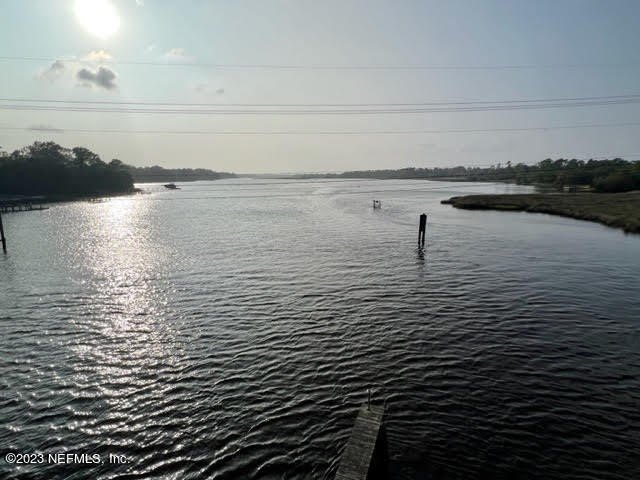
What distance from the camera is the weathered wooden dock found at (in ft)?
25.3

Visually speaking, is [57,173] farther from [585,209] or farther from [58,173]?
[585,209]

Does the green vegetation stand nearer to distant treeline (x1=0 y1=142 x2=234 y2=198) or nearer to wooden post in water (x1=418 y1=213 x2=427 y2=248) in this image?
distant treeline (x1=0 y1=142 x2=234 y2=198)

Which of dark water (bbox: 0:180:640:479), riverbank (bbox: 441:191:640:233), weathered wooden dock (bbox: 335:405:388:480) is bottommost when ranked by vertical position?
dark water (bbox: 0:180:640:479)

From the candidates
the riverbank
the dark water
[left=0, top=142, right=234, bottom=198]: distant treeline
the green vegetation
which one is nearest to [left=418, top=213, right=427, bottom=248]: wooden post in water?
the dark water

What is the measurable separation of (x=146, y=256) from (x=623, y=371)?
43.9m

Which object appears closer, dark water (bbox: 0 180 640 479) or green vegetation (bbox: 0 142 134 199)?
dark water (bbox: 0 180 640 479)

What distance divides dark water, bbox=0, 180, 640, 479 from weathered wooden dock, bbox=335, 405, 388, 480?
1611mm

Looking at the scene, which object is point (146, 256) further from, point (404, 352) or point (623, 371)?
point (623, 371)

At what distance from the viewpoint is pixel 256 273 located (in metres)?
32.1

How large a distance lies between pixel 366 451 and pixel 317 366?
25.0ft

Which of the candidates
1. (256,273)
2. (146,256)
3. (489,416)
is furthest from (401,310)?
(146,256)

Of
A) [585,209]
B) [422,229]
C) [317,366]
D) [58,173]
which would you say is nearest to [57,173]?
[58,173]

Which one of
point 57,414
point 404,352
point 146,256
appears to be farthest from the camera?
point 146,256

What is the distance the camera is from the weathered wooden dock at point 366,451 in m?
7.70
